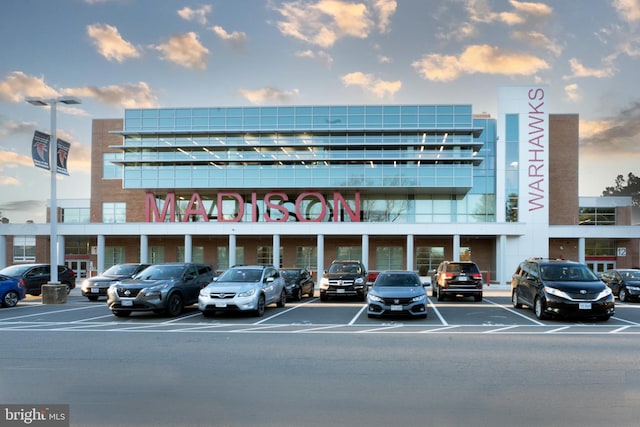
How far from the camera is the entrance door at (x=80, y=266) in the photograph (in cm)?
5080

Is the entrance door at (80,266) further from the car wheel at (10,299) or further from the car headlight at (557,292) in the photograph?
the car headlight at (557,292)

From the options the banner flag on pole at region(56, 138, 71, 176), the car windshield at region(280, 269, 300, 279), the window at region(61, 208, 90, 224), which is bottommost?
the car windshield at region(280, 269, 300, 279)

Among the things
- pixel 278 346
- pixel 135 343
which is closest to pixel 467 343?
pixel 278 346

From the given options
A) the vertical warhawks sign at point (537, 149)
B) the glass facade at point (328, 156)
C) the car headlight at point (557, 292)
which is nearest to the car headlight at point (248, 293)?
the car headlight at point (557, 292)

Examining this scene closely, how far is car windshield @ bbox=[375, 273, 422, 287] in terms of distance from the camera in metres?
16.6

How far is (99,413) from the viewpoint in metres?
5.95

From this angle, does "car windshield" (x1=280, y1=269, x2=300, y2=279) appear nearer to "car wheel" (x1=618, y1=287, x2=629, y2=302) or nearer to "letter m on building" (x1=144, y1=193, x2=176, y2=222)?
"car wheel" (x1=618, y1=287, x2=629, y2=302)

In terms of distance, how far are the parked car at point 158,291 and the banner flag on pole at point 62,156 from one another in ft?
26.6

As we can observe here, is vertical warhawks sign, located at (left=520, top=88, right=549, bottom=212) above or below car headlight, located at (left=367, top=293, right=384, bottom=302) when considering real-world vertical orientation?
above

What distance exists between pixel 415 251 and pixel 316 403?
42.5m

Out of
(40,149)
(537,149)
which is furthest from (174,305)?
(537,149)

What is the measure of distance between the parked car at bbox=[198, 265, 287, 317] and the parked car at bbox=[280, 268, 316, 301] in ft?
13.0

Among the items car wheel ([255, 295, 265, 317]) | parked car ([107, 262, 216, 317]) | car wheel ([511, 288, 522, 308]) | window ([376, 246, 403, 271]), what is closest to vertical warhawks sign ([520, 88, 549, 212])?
window ([376, 246, 403, 271])

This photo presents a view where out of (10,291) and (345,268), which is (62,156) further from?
(345,268)
